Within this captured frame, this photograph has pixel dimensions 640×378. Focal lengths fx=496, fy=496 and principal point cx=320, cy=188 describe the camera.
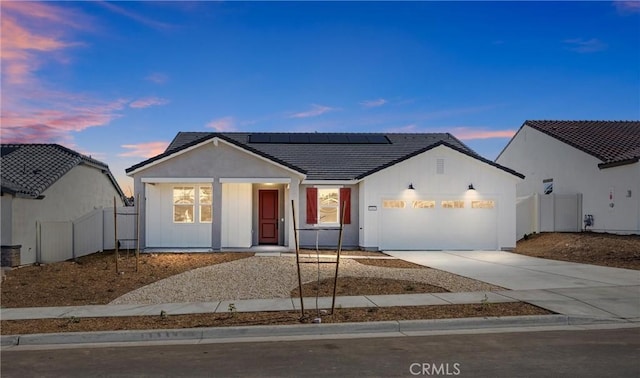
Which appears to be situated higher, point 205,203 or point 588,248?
point 205,203

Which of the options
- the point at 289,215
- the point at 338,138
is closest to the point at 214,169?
the point at 289,215

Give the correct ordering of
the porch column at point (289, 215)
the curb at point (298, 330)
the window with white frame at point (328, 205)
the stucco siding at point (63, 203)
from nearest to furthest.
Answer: the curb at point (298, 330) → the stucco siding at point (63, 203) → the porch column at point (289, 215) → the window with white frame at point (328, 205)

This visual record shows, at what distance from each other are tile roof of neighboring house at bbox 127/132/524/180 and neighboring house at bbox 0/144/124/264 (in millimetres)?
3956

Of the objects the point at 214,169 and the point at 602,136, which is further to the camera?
the point at 602,136

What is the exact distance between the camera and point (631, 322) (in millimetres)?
8680

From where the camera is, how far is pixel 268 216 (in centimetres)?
2122

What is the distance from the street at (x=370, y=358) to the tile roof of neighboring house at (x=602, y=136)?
53.8 feet

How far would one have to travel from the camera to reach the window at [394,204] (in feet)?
67.9

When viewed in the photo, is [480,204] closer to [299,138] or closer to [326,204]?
[326,204]

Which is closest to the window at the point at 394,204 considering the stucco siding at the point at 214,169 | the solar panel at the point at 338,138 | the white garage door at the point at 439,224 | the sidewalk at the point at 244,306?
the white garage door at the point at 439,224

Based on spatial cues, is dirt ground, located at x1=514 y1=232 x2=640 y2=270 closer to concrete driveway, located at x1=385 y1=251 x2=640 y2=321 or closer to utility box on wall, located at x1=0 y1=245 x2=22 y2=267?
concrete driveway, located at x1=385 y1=251 x2=640 y2=321

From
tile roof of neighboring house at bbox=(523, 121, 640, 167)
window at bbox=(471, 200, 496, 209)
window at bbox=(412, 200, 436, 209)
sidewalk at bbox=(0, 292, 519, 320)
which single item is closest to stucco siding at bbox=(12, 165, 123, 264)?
sidewalk at bbox=(0, 292, 519, 320)

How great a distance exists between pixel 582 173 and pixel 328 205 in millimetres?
12720
